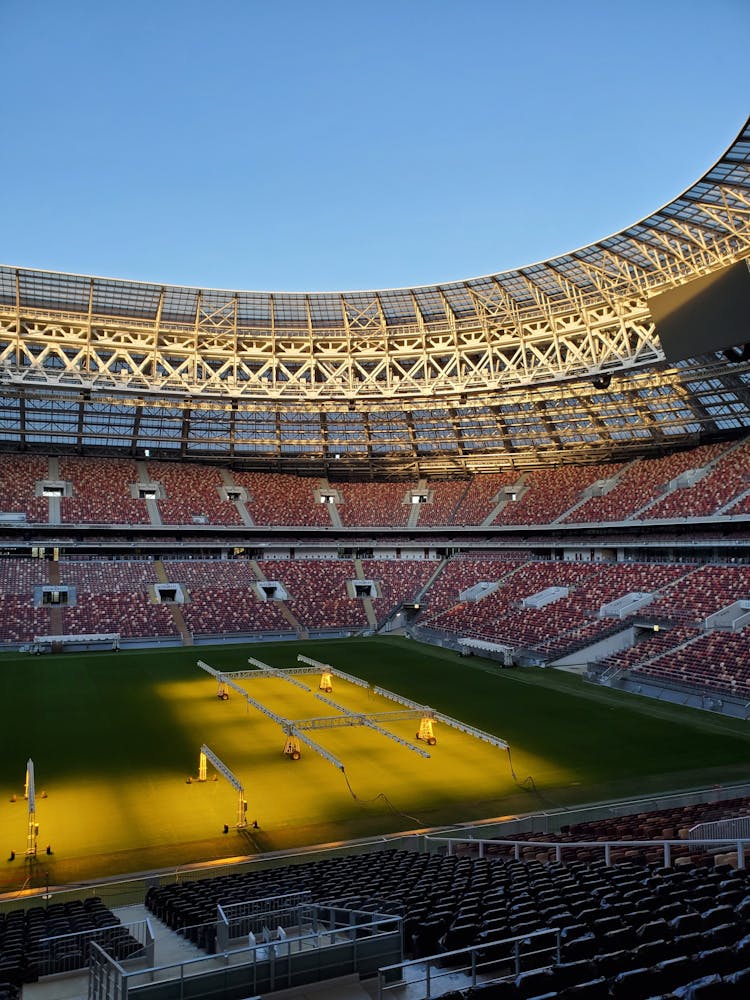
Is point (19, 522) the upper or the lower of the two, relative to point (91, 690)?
upper

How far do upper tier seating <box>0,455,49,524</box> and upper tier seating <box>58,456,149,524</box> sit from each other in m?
1.48

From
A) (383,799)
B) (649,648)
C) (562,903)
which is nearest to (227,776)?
(383,799)

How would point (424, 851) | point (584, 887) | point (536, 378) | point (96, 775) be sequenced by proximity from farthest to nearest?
point (536, 378) < point (96, 775) < point (424, 851) < point (584, 887)

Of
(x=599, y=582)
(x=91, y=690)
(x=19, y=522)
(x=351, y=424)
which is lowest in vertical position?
(x=91, y=690)

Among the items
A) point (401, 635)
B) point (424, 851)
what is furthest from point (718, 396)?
point (424, 851)

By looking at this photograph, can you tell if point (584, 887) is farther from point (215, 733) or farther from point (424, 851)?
point (215, 733)

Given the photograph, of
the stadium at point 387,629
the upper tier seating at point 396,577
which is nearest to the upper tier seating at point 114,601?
the stadium at point 387,629

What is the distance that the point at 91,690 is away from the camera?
36438 millimetres

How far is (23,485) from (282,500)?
21020 mm

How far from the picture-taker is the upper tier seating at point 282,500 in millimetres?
67000

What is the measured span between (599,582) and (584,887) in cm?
4143

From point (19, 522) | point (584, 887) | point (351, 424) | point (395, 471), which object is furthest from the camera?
point (395, 471)

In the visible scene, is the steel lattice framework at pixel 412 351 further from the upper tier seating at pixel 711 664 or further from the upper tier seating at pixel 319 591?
the upper tier seating at pixel 711 664

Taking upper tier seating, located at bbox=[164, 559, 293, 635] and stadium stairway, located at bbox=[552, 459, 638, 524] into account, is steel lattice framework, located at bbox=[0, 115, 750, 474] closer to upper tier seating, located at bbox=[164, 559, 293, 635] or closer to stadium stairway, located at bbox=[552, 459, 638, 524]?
stadium stairway, located at bbox=[552, 459, 638, 524]
